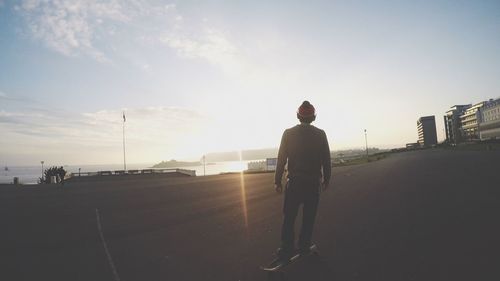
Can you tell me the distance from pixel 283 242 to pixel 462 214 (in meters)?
4.68

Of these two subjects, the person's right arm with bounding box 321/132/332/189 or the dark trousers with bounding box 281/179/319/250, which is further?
the person's right arm with bounding box 321/132/332/189

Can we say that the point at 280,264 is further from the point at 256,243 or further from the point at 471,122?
the point at 471,122

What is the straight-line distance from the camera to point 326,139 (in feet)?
15.6

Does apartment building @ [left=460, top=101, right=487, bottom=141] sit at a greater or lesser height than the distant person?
greater

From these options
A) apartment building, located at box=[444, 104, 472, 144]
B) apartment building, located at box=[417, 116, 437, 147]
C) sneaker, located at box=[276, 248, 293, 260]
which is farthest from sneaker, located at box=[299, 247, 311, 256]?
apartment building, located at box=[444, 104, 472, 144]

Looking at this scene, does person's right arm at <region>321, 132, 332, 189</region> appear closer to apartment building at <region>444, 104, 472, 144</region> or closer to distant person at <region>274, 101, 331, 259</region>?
distant person at <region>274, 101, 331, 259</region>

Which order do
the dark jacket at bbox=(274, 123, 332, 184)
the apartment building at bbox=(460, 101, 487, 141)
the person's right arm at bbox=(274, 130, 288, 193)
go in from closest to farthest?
1. the dark jacket at bbox=(274, 123, 332, 184)
2. the person's right arm at bbox=(274, 130, 288, 193)
3. the apartment building at bbox=(460, 101, 487, 141)

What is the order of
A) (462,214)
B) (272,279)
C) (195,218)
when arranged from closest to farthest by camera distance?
1. (272,279)
2. (462,214)
3. (195,218)

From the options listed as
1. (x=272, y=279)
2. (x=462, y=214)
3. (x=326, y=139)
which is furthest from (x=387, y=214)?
(x=272, y=279)

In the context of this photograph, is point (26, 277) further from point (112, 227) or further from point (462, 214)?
point (462, 214)

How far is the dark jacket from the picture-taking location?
179 inches

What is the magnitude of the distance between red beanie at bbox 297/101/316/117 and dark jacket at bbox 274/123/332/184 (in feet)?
0.46

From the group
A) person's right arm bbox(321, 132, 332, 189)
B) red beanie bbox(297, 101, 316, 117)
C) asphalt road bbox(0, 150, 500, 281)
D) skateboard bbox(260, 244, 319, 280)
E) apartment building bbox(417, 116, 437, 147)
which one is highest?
apartment building bbox(417, 116, 437, 147)

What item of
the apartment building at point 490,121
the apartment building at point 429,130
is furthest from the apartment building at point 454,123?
the apartment building at point 429,130
